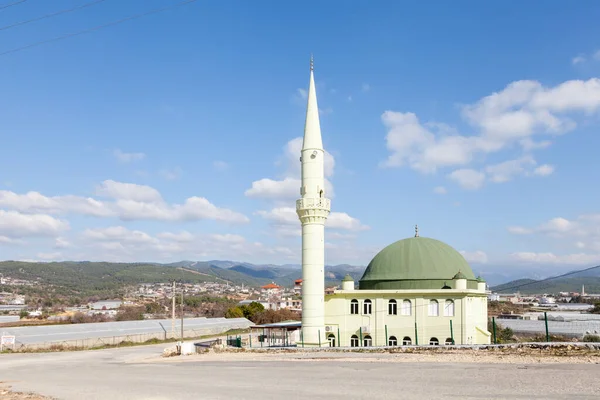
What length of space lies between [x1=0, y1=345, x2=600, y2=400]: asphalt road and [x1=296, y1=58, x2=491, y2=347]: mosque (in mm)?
13473

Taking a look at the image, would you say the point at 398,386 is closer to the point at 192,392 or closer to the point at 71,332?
the point at 192,392

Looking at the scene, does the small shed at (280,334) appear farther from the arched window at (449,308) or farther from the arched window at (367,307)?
the arched window at (449,308)

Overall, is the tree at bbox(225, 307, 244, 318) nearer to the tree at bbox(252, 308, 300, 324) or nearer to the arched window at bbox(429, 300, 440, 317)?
the tree at bbox(252, 308, 300, 324)

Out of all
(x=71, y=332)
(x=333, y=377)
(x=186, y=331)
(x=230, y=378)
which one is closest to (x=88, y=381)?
(x=230, y=378)

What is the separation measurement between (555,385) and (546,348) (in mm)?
11772

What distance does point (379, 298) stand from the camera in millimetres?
46812

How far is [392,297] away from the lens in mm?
46594

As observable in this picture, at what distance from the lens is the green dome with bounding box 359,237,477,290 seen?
47.8 m

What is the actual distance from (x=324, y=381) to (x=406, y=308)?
24.9m

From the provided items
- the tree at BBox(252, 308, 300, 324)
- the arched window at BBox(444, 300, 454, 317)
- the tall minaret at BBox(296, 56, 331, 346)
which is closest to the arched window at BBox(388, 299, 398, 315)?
the arched window at BBox(444, 300, 454, 317)

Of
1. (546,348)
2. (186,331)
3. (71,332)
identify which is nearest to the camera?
(546,348)

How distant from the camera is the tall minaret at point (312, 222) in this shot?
4438 cm

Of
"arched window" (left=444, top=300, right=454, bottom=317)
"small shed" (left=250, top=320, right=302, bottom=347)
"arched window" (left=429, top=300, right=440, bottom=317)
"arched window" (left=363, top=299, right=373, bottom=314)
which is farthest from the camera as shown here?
"small shed" (left=250, top=320, right=302, bottom=347)

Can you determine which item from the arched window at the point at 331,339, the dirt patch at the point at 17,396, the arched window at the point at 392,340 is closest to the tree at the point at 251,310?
the arched window at the point at 331,339
